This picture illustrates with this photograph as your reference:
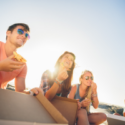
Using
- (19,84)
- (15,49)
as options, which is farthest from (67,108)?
(15,49)

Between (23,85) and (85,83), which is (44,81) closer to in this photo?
(23,85)

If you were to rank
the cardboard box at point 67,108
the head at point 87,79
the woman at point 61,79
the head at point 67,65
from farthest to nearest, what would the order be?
the head at point 87,79 → the head at point 67,65 → the woman at point 61,79 → the cardboard box at point 67,108

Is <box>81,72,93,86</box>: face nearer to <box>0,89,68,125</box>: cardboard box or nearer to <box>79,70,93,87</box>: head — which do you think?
<box>79,70,93,87</box>: head

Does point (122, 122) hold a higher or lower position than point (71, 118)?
lower

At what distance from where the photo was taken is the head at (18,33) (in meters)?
1.93

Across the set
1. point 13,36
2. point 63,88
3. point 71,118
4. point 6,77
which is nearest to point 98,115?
point 63,88

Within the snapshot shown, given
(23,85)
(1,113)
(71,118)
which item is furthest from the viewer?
(23,85)

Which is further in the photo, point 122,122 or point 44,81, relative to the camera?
point 44,81

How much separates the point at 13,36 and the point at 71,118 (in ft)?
6.57

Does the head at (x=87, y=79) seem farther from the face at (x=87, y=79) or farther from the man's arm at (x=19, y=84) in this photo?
the man's arm at (x=19, y=84)

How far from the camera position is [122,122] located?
1353 mm

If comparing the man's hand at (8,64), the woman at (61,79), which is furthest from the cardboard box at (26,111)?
the woman at (61,79)

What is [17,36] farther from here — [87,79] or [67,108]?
[87,79]

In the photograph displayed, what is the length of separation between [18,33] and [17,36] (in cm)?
10
